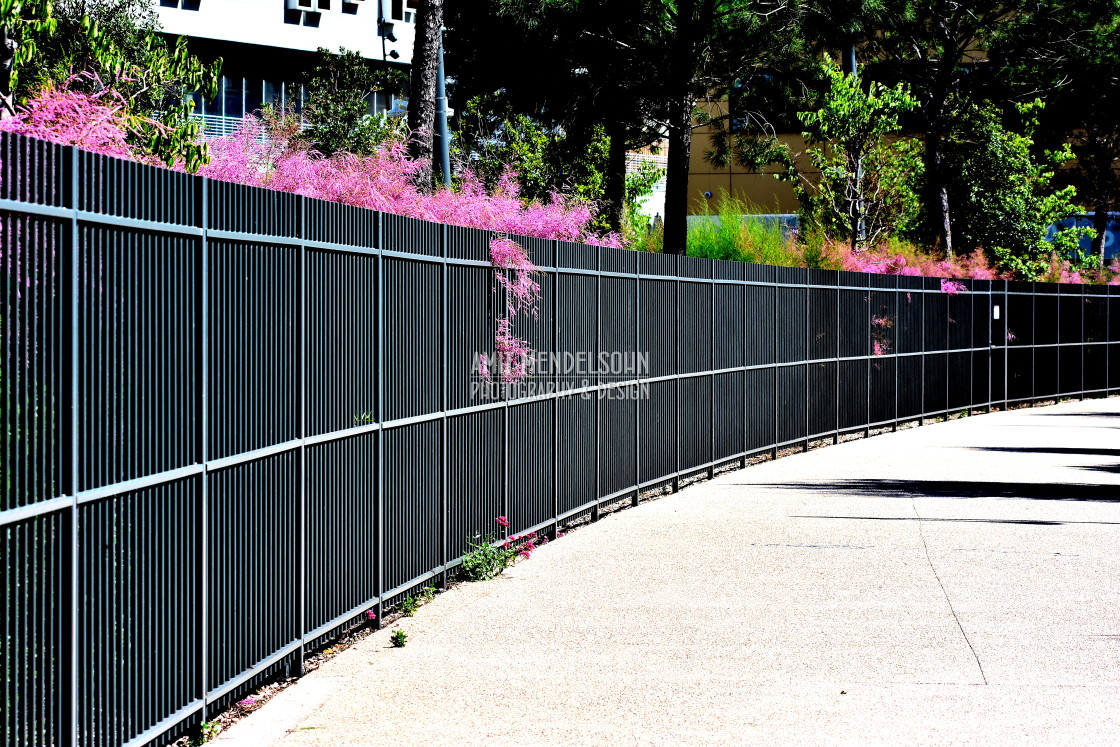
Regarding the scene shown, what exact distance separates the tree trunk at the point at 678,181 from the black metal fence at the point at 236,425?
13.1 metres

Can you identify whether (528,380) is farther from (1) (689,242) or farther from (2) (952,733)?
(1) (689,242)

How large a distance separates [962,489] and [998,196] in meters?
25.4

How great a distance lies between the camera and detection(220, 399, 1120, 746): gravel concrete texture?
6.30 metres

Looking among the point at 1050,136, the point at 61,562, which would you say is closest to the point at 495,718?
the point at 61,562

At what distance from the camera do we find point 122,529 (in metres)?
5.39

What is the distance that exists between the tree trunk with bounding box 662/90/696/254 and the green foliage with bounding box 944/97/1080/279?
1414 cm

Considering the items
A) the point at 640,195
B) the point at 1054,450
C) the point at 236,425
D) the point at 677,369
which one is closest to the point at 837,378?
the point at 1054,450

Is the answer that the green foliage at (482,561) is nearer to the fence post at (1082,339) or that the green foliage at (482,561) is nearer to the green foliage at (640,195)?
the fence post at (1082,339)

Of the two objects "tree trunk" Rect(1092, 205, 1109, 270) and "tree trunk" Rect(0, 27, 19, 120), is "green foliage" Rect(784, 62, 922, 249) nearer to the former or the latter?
"tree trunk" Rect(1092, 205, 1109, 270)

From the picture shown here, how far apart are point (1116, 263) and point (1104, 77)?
623 centimetres

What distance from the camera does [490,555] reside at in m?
10.2

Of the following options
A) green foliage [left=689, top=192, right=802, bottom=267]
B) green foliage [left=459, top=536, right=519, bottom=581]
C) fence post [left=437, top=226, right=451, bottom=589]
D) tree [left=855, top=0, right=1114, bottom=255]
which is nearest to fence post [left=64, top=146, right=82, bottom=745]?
fence post [left=437, top=226, right=451, bottom=589]

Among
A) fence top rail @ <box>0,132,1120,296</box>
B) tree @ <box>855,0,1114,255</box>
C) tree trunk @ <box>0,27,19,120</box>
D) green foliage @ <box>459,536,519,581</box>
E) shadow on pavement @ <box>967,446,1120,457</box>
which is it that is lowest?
green foliage @ <box>459,536,519,581</box>

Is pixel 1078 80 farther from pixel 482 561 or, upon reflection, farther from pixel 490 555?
pixel 482 561
